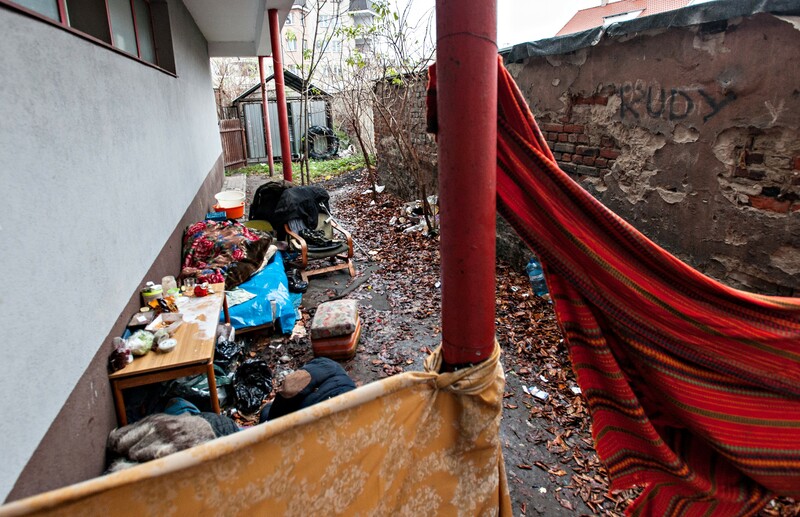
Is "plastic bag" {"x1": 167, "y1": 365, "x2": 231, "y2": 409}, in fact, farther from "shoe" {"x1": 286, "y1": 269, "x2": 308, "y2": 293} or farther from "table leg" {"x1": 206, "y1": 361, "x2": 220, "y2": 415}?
"shoe" {"x1": 286, "y1": 269, "x2": 308, "y2": 293}

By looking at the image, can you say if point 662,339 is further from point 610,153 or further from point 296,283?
point 296,283

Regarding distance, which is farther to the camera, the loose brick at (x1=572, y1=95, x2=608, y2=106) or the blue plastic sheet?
the blue plastic sheet

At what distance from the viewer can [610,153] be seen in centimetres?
433

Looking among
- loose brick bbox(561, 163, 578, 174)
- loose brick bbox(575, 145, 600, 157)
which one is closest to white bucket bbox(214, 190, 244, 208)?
loose brick bbox(561, 163, 578, 174)

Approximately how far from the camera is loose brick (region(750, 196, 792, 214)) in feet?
9.70

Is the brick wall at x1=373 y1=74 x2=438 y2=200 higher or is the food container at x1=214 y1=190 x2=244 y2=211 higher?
the brick wall at x1=373 y1=74 x2=438 y2=200

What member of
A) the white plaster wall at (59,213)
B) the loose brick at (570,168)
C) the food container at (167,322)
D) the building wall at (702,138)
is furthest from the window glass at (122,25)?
the loose brick at (570,168)

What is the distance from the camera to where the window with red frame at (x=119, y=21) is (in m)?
2.59

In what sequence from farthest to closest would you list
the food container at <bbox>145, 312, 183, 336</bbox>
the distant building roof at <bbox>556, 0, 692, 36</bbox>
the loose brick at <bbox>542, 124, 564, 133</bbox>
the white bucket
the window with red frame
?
the distant building roof at <bbox>556, 0, 692, 36</bbox>
the white bucket
the loose brick at <bbox>542, 124, 564, 133</bbox>
the food container at <bbox>145, 312, 183, 336</bbox>
the window with red frame

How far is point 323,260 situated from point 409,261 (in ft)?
4.29

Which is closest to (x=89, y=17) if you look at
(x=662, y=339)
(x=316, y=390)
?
(x=316, y=390)

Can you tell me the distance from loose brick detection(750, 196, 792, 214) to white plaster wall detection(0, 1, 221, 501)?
166 inches

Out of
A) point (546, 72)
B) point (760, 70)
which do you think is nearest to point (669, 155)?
point (760, 70)

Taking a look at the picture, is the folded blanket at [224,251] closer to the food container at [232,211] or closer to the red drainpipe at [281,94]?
the food container at [232,211]
